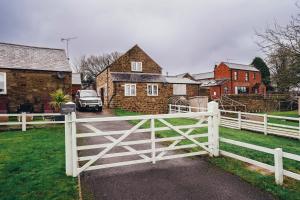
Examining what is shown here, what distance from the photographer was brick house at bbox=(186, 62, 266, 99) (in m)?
49.2

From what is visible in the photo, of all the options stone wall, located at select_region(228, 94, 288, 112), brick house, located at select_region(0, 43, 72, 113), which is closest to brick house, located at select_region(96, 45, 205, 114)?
brick house, located at select_region(0, 43, 72, 113)

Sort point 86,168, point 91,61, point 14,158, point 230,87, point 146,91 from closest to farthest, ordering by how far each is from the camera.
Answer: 1. point 86,168
2. point 14,158
3. point 146,91
4. point 230,87
5. point 91,61

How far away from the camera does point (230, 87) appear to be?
50.4 m

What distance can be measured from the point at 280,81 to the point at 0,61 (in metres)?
21.7

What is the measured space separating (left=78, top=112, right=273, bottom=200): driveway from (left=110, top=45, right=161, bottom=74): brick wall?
77.4ft

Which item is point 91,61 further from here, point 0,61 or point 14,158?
point 14,158

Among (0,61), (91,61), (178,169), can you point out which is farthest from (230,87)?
(178,169)

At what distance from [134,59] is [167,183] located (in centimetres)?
2598

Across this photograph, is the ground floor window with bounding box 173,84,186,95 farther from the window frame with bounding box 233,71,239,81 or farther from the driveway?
the driveway

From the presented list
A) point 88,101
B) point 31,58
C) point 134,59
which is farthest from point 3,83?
point 134,59

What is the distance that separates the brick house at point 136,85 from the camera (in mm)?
28000

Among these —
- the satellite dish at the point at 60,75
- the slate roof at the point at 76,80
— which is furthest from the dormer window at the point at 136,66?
the slate roof at the point at 76,80

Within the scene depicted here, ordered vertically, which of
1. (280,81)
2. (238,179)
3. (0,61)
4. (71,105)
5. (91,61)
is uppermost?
(91,61)

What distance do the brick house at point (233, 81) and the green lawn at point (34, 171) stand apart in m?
41.7
